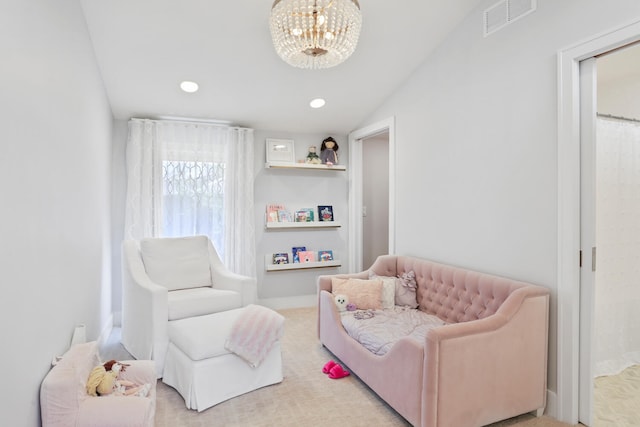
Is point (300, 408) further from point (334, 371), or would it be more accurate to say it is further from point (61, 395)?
point (61, 395)

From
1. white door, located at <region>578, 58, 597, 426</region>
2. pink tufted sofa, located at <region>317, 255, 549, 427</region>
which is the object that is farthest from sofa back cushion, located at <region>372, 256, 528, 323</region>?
white door, located at <region>578, 58, 597, 426</region>

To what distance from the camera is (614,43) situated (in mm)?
1969

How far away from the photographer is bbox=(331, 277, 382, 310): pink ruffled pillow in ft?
10.1

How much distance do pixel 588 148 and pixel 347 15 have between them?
5.00ft

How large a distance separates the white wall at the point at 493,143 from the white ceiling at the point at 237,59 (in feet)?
1.04

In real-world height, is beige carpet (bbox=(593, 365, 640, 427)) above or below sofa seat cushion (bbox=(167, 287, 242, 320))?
below

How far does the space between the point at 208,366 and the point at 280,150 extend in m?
2.79

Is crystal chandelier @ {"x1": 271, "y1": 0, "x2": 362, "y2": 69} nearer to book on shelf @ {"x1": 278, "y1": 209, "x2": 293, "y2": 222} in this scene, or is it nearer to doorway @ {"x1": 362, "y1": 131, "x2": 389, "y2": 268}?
book on shelf @ {"x1": 278, "y1": 209, "x2": 293, "y2": 222}

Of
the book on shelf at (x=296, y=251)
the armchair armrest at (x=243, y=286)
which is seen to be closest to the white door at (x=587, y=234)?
the armchair armrest at (x=243, y=286)

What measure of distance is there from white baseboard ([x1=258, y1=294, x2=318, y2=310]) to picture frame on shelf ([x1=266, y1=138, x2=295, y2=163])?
1653 millimetres

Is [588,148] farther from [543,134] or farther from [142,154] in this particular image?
[142,154]

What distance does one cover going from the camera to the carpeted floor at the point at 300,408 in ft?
7.07

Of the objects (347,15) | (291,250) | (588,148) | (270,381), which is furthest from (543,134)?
(291,250)

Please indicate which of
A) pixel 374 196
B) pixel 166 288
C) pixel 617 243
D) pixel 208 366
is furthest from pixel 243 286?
pixel 617 243
